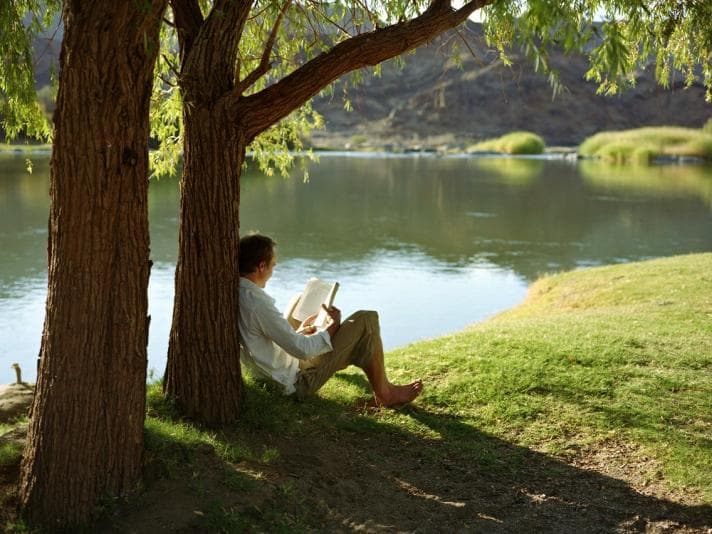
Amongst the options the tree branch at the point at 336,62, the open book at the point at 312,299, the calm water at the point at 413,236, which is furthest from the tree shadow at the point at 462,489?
the calm water at the point at 413,236

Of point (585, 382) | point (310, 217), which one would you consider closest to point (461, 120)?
point (310, 217)

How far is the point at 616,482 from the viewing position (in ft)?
12.0

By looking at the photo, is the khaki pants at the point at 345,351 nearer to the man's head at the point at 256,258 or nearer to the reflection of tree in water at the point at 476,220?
the man's head at the point at 256,258

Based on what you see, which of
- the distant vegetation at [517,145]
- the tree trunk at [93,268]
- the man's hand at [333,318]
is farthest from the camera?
the distant vegetation at [517,145]

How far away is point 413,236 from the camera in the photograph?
17.1 meters

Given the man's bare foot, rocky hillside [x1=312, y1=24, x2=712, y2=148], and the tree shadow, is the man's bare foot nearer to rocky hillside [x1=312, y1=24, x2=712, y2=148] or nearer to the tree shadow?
the tree shadow

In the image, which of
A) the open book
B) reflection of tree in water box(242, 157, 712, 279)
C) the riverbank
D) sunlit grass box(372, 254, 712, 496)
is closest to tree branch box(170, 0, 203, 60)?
the open book

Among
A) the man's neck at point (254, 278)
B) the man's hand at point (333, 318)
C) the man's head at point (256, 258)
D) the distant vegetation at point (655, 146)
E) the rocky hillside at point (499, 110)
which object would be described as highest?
the rocky hillside at point (499, 110)

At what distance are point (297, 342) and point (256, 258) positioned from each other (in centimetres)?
44

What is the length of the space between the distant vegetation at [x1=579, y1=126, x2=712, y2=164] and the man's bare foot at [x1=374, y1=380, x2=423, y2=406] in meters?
40.4

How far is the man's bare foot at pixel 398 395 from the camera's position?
171 inches

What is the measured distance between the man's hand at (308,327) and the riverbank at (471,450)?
0.35 m

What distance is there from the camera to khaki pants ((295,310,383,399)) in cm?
411

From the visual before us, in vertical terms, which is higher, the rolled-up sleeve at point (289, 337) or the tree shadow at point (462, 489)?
the rolled-up sleeve at point (289, 337)
